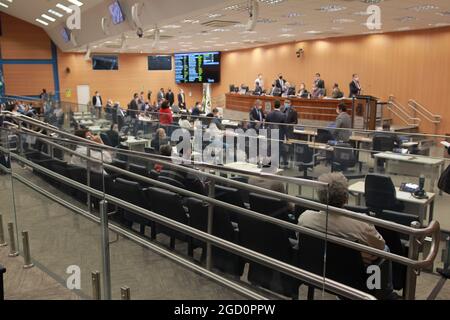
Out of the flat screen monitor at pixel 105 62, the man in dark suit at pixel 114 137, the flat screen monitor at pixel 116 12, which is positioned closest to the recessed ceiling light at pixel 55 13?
the flat screen monitor at pixel 116 12

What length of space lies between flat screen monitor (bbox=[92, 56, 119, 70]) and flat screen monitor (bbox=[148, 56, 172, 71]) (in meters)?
2.06

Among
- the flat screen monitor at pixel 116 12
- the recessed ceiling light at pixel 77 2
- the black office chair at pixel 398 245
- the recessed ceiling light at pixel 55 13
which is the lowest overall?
the black office chair at pixel 398 245

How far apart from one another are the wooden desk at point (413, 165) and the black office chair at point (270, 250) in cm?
353

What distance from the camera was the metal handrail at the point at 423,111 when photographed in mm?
14344

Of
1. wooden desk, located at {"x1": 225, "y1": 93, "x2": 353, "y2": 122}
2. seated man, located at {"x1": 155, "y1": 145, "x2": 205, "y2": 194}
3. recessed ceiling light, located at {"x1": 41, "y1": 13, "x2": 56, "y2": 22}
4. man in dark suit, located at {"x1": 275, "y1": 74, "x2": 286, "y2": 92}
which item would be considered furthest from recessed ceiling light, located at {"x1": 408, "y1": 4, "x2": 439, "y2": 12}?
recessed ceiling light, located at {"x1": 41, "y1": 13, "x2": 56, "y2": 22}

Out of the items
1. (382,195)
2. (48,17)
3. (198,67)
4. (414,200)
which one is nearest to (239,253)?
(414,200)

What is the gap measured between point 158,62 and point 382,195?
22.6 meters

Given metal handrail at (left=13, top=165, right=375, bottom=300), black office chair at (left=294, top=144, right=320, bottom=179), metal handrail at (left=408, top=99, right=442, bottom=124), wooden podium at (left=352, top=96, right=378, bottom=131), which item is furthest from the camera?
metal handrail at (left=408, top=99, right=442, bottom=124)

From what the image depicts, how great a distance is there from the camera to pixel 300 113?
15711 mm

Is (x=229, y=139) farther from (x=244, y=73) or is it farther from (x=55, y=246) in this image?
(x=244, y=73)

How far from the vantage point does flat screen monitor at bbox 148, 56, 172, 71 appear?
1021 inches

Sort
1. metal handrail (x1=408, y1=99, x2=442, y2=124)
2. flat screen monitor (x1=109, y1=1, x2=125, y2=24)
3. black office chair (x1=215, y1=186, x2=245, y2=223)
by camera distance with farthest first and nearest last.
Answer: metal handrail (x1=408, y1=99, x2=442, y2=124)
flat screen monitor (x1=109, y1=1, x2=125, y2=24)
black office chair (x1=215, y1=186, x2=245, y2=223)

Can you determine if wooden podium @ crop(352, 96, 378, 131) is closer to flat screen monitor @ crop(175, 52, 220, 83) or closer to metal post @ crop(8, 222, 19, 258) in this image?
metal post @ crop(8, 222, 19, 258)

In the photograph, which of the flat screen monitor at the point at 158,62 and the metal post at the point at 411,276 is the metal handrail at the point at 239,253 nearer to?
the metal post at the point at 411,276
